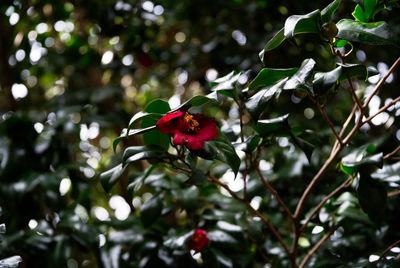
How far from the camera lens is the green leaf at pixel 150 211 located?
40.4 inches

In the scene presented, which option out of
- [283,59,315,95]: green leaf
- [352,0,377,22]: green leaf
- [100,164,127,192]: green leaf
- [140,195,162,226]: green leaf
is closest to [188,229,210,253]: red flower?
[140,195,162,226]: green leaf

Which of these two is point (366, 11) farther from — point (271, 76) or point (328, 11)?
point (271, 76)

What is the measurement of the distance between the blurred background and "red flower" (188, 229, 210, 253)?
207 millimetres

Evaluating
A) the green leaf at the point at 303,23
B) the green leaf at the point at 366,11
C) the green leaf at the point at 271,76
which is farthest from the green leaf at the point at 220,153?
the green leaf at the point at 366,11

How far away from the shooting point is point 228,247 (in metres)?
1.07

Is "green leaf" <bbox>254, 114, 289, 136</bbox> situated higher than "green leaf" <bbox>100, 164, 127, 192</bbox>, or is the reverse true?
"green leaf" <bbox>254, 114, 289, 136</bbox>

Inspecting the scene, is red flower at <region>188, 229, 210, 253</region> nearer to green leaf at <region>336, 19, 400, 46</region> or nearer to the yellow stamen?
the yellow stamen

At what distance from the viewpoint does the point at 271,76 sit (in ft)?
2.29

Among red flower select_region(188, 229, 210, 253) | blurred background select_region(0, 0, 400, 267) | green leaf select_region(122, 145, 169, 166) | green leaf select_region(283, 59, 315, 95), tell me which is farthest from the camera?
blurred background select_region(0, 0, 400, 267)

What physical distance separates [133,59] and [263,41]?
0.69 metres

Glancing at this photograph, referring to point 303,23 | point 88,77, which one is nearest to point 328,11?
point 303,23

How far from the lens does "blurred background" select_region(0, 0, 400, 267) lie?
3.99 ft

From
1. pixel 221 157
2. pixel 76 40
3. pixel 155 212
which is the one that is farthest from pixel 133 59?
pixel 221 157

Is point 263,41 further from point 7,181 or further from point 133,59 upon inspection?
point 7,181
